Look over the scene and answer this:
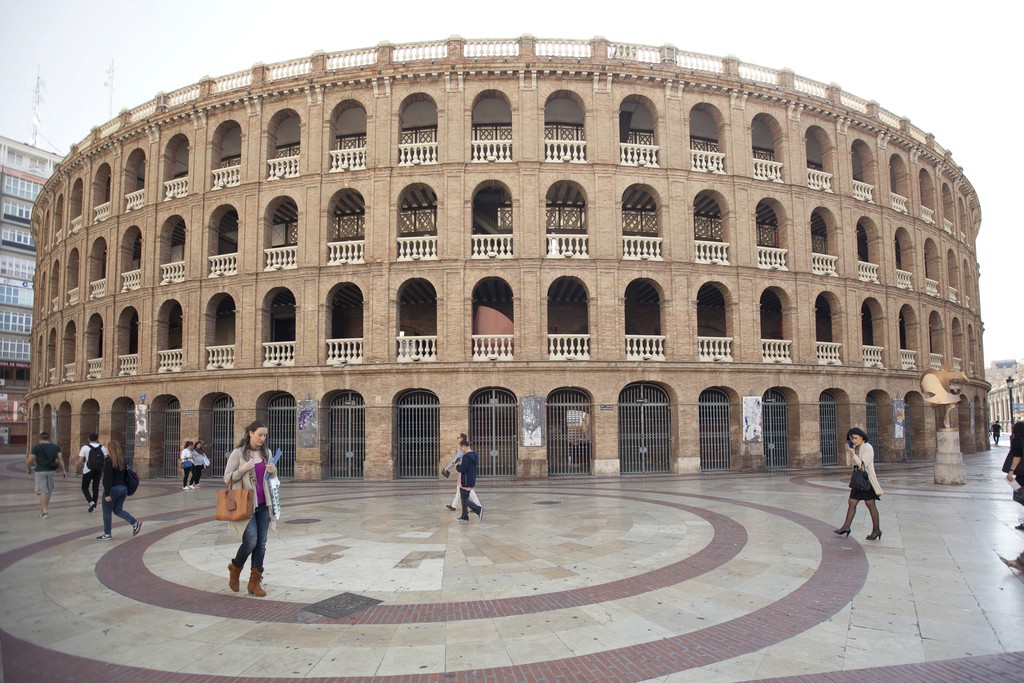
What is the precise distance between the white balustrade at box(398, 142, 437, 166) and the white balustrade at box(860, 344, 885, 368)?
21.6 meters

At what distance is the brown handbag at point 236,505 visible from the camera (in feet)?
22.2

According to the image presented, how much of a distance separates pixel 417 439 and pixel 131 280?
17.1 metres

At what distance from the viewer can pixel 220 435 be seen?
83.0ft

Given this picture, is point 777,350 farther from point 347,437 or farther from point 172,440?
point 172,440

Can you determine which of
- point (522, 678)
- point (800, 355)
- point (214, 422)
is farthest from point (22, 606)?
point (800, 355)

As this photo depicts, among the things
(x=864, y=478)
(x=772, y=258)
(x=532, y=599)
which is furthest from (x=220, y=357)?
(x=772, y=258)

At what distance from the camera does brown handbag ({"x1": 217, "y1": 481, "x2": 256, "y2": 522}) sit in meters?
6.76

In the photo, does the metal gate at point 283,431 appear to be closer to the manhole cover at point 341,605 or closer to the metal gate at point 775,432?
the manhole cover at point 341,605

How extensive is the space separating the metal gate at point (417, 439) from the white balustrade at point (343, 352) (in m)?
2.75

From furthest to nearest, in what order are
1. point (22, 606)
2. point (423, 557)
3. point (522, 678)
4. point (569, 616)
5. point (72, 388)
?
point (72, 388) < point (423, 557) < point (22, 606) < point (569, 616) < point (522, 678)

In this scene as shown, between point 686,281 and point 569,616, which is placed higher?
point 686,281

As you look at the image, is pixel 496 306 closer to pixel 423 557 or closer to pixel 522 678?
pixel 423 557

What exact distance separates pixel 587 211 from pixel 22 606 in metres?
20.9

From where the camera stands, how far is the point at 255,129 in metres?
25.5
